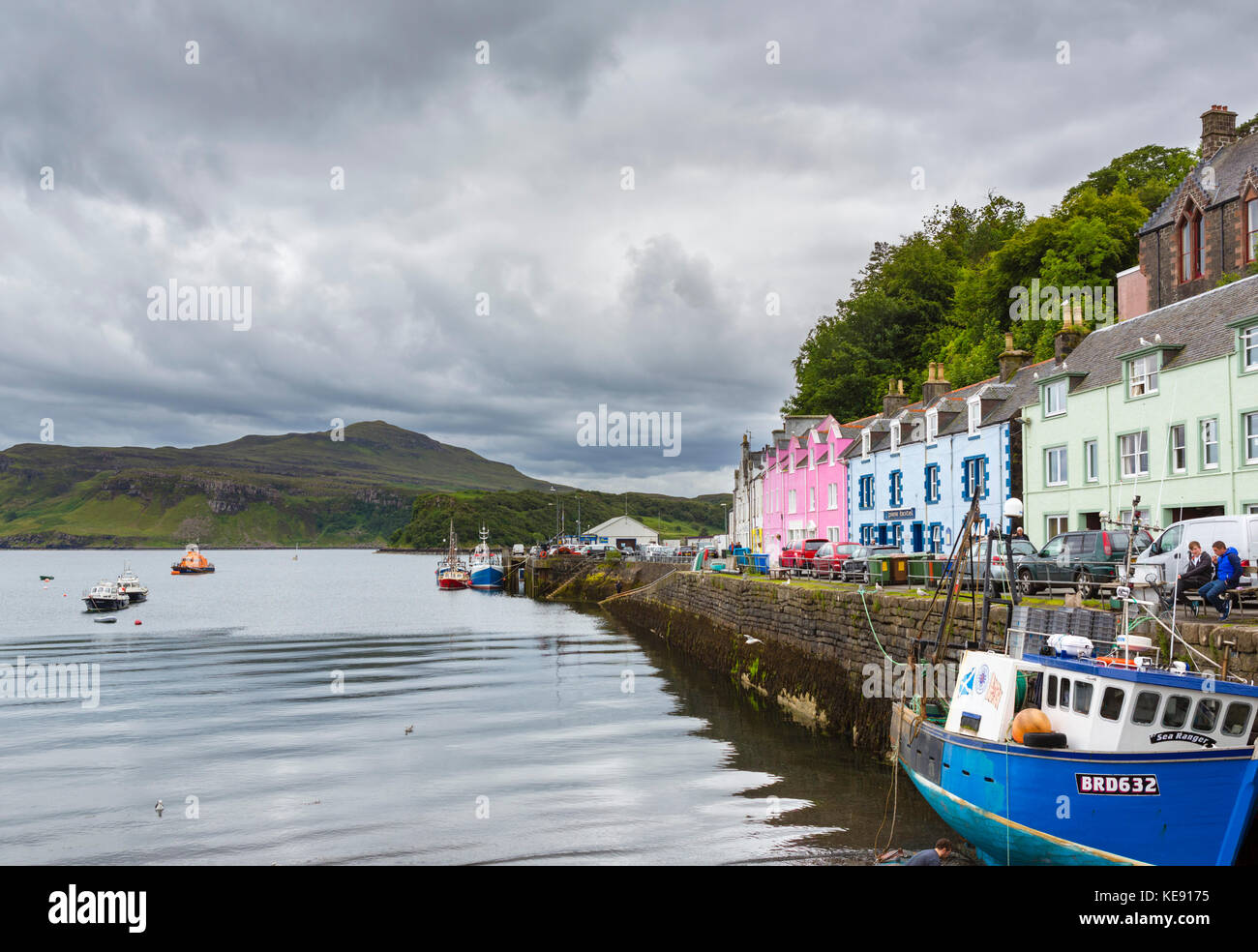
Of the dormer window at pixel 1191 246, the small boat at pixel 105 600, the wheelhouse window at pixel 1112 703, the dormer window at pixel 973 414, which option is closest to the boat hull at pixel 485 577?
the small boat at pixel 105 600

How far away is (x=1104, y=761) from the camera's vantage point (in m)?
11.0

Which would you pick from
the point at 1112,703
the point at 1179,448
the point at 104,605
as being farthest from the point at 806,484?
the point at 104,605

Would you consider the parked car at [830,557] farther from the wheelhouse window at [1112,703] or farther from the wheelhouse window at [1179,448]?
the wheelhouse window at [1112,703]

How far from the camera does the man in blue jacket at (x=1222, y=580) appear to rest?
14789 mm

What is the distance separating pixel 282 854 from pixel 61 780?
9167mm

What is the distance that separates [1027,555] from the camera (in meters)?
24.2

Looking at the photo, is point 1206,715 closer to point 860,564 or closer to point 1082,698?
point 1082,698

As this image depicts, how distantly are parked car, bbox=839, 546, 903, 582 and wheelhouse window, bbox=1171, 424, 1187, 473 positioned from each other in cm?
883

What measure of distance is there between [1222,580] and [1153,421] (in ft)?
52.9

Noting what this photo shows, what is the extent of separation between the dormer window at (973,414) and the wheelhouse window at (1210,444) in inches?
429

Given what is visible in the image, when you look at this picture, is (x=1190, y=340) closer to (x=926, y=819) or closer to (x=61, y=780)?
(x=926, y=819)

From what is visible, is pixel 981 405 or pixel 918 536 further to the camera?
pixel 918 536

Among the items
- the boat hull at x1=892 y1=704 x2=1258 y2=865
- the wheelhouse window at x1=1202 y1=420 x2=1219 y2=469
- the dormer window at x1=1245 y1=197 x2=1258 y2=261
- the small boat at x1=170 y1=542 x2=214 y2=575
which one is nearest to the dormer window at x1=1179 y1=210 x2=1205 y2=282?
the dormer window at x1=1245 y1=197 x2=1258 y2=261
